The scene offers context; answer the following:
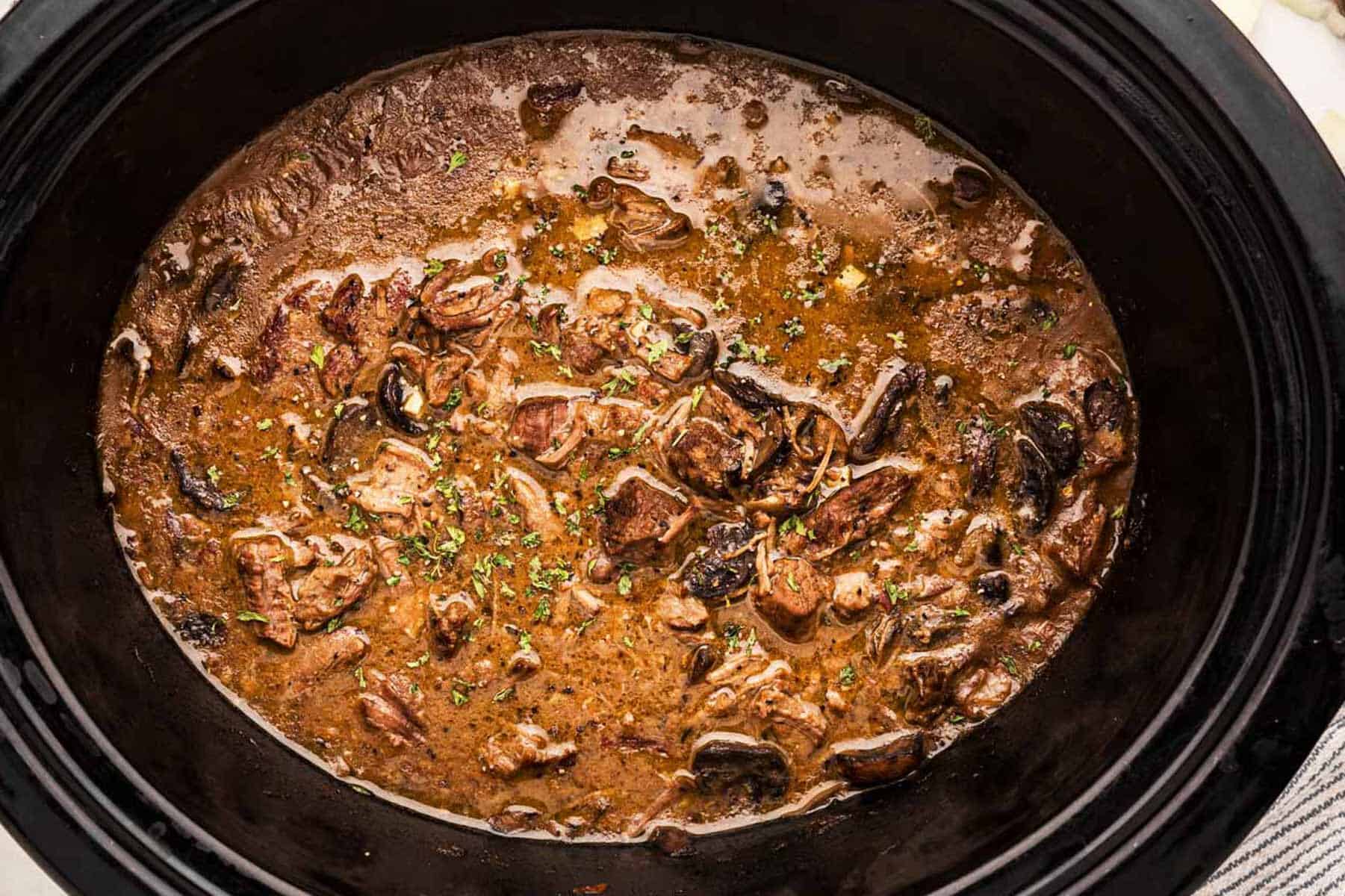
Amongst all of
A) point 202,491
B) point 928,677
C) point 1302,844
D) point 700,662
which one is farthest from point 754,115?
point 1302,844

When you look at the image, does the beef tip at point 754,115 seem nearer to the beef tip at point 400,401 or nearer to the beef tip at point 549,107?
the beef tip at point 549,107

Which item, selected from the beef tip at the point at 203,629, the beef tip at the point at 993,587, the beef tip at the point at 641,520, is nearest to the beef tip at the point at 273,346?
the beef tip at the point at 203,629

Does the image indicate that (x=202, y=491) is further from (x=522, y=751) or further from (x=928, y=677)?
(x=928, y=677)

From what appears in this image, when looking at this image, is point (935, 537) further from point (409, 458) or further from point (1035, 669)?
point (409, 458)

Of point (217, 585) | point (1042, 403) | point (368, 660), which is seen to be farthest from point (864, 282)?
point (217, 585)

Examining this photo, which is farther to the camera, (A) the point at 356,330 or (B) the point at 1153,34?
(A) the point at 356,330

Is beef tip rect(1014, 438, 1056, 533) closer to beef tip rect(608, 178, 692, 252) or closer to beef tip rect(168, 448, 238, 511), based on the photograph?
beef tip rect(608, 178, 692, 252)

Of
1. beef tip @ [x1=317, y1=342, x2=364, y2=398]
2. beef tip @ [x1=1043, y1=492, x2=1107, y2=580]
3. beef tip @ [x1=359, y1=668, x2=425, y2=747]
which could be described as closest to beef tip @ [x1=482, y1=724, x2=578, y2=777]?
beef tip @ [x1=359, y1=668, x2=425, y2=747]
